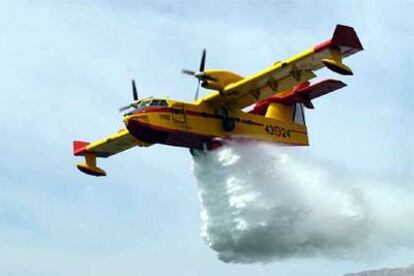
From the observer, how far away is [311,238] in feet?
120

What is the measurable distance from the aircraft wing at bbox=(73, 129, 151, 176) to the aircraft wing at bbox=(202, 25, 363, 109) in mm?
6235

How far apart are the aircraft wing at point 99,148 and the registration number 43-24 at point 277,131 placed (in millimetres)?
6630

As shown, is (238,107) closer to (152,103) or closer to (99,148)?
(152,103)

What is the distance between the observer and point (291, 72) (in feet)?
112

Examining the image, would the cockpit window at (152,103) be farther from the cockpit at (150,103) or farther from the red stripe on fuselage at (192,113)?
the red stripe on fuselage at (192,113)

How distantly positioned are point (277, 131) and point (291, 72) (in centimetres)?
439

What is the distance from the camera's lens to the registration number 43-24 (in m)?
37.3

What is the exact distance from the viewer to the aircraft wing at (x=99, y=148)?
40.3 m

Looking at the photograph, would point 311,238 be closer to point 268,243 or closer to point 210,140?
point 268,243

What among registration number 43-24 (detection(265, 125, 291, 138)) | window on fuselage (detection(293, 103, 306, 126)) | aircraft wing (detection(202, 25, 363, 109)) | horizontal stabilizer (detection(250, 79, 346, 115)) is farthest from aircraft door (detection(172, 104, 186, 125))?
window on fuselage (detection(293, 103, 306, 126))

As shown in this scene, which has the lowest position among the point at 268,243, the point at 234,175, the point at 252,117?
the point at 268,243

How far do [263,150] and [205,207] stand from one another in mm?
3679

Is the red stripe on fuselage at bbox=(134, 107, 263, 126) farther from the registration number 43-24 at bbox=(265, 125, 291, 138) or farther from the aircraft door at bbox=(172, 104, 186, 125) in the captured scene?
the registration number 43-24 at bbox=(265, 125, 291, 138)

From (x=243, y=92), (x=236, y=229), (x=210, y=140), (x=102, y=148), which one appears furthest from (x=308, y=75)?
(x=102, y=148)
